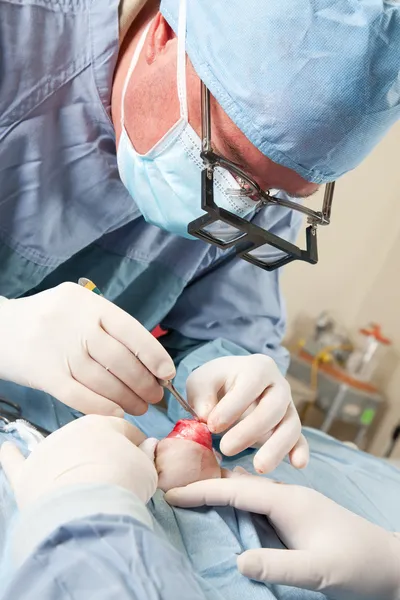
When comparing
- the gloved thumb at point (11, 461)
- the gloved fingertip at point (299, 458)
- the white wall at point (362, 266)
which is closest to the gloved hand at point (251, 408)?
the gloved fingertip at point (299, 458)

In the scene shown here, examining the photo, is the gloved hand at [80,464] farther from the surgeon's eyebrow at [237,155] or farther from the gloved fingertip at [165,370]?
the surgeon's eyebrow at [237,155]

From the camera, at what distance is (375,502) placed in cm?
122

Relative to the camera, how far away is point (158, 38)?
107cm

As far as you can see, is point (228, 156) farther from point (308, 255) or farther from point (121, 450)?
point (121, 450)

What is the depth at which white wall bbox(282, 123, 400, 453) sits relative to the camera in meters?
2.73

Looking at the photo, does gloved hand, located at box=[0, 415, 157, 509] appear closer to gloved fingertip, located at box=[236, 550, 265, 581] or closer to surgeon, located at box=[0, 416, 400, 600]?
surgeon, located at box=[0, 416, 400, 600]

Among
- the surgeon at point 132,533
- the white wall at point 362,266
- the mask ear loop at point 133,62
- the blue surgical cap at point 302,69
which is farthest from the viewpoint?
the white wall at point 362,266

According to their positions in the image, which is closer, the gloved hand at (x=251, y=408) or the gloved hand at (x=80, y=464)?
the gloved hand at (x=80, y=464)

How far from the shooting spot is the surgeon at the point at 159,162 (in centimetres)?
88

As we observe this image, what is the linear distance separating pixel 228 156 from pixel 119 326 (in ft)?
1.15

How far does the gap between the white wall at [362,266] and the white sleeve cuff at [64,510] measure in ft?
7.44

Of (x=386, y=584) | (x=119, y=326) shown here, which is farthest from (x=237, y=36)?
(x=386, y=584)

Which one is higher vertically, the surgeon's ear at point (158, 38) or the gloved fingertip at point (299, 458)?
the surgeon's ear at point (158, 38)

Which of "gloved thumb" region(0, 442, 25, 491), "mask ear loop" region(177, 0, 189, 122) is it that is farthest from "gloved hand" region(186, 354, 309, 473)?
"mask ear loop" region(177, 0, 189, 122)
